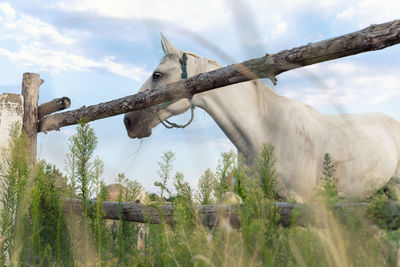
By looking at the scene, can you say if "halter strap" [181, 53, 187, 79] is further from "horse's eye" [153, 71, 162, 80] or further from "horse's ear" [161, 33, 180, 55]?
"horse's eye" [153, 71, 162, 80]

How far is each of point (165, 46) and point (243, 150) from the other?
2.01 metres

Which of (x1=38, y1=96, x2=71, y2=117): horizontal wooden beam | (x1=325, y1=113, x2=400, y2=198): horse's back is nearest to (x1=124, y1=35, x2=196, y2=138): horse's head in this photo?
(x1=38, y1=96, x2=71, y2=117): horizontal wooden beam

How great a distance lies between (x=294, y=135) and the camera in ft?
14.5

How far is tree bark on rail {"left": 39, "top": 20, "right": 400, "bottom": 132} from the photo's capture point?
2.59 metres

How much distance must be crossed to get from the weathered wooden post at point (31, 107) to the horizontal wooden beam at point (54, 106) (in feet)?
0.28

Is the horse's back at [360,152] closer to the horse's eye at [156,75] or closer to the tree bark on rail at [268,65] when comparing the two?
the tree bark on rail at [268,65]

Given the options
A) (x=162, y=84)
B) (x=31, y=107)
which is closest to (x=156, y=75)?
(x=162, y=84)

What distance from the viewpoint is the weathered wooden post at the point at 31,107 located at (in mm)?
4703

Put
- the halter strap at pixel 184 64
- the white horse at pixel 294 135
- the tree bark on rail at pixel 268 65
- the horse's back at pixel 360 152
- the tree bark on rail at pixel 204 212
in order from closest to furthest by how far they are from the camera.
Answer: the tree bark on rail at pixel 204 212
the tree bark on rail at pixel 268 65
the white horse at pixel 294 135
the horse's back at pixel 360 152
the halter strap at pixel 184 64

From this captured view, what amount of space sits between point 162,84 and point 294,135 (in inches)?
78.2

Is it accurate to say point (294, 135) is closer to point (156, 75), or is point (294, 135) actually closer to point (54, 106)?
point (156, 75)

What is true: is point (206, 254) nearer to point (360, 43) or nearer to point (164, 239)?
point (164, 239)

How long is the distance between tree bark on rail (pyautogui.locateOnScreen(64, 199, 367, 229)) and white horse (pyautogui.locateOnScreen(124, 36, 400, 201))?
1519 mm

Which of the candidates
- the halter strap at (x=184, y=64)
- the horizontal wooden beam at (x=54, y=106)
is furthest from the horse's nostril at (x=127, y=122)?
the halter strap at (x=184, y=64)
